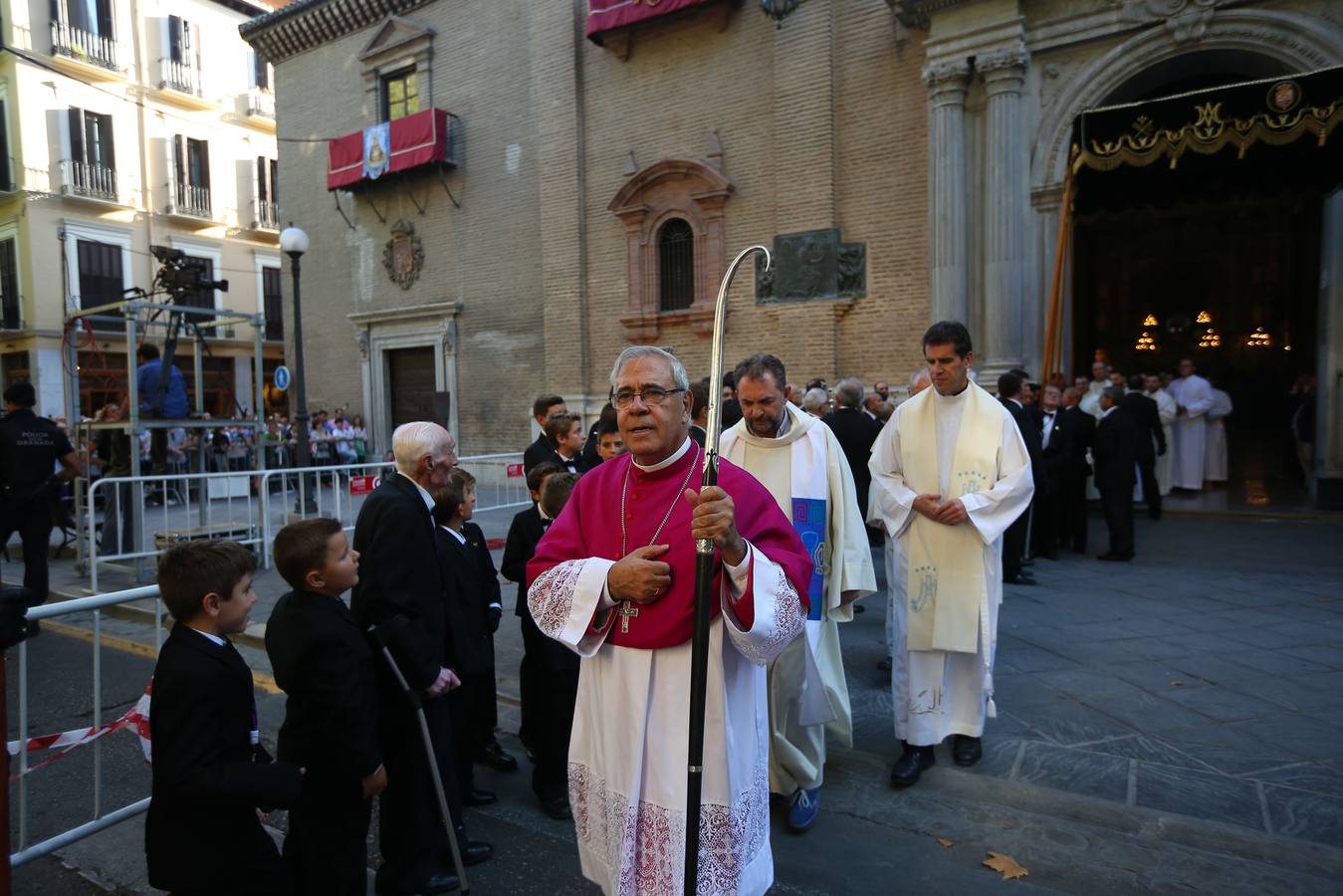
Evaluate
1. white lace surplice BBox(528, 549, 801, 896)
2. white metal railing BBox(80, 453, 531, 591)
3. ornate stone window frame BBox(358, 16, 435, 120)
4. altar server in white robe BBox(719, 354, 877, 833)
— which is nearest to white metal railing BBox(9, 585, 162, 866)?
white lace surplice BBox(528, 549, 801, 896)

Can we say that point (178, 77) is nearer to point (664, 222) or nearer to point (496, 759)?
point (664, 222)

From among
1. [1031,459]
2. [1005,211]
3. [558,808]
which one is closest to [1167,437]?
[1005,211]

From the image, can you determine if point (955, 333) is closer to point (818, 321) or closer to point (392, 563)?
point (392, 563)

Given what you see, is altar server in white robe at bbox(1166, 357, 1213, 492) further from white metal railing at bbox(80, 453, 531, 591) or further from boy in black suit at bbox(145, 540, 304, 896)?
boy in black suit at bbox(145, 540, 304, 896)

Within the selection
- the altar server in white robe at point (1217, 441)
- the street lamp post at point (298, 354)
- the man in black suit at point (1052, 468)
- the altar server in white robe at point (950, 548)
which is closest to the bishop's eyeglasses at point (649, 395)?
the altar server in white robe at point (950, 548)

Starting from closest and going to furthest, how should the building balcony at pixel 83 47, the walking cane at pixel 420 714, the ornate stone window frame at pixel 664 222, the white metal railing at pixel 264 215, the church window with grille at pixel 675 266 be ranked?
1. the walking cane at pixel 420 714
2. the ornate stone window frame at pixel 664 222
3. the church window with grille at pixel 675 266
4. the building balcony at pixel 83 47
5. the white metal railing at pixel 264 215

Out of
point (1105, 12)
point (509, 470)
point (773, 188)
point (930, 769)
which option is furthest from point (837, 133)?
point (930, 769)

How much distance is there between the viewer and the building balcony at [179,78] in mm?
25281

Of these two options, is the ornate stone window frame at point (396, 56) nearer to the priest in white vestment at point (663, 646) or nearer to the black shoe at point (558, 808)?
the black shoe at point (558, 808)

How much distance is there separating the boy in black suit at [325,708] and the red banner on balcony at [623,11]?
43.3ft

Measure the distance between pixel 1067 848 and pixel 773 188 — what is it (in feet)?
37.8

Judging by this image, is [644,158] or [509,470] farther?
[644,158]

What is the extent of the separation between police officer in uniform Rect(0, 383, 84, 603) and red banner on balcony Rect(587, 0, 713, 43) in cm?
1077

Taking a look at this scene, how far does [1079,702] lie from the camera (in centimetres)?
439
